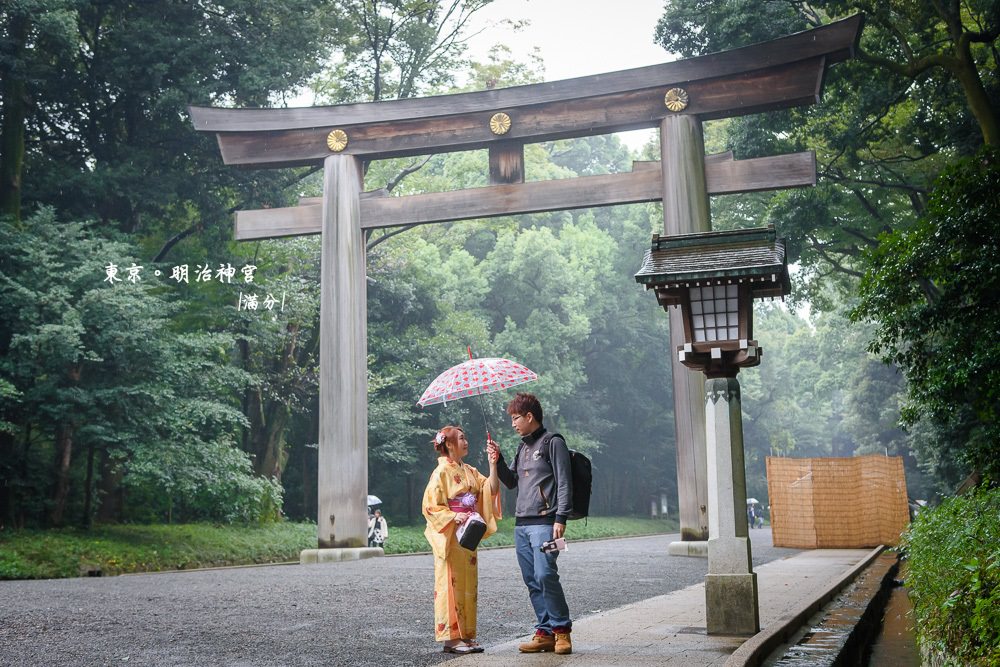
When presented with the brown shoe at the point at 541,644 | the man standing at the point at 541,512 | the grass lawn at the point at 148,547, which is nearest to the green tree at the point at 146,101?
the grass lawn at the point at 148,547

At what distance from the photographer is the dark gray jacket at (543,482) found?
5.83 meters

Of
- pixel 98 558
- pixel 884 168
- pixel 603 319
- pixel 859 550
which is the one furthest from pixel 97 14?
pixel 603 319

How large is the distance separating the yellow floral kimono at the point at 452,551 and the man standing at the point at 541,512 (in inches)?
11.7

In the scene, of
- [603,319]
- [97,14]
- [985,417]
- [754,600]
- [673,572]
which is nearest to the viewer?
[754,600]

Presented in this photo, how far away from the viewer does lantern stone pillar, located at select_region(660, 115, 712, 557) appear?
14148 mm

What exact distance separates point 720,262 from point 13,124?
58.7 ft

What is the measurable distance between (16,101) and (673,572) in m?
16.6

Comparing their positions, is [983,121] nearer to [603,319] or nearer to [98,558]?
[98,558]

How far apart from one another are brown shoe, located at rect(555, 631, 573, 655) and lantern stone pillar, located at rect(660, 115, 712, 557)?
8.29 meters

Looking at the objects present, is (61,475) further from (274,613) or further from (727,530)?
(727,530)

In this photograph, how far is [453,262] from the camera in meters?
34.7

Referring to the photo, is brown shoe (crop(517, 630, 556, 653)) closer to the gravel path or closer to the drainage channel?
the gravel path

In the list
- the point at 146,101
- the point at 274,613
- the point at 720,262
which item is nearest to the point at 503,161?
the point at 720,262

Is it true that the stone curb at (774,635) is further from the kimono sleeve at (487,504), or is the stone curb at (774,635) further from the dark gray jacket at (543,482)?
the kimono sleeve at (487,504)
